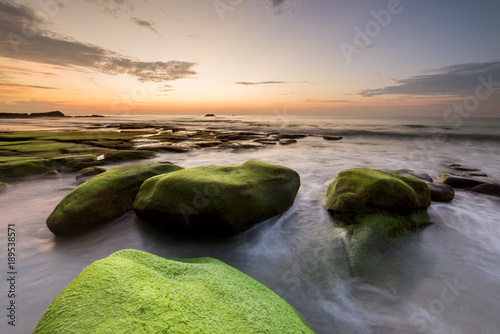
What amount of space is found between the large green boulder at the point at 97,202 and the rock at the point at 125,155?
593 centimetres

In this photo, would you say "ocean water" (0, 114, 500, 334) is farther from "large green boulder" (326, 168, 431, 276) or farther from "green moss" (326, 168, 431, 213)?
"green moss" (326, 168, 431, 213)

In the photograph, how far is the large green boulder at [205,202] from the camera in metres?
4.51

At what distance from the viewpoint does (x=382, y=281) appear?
3.46 meters

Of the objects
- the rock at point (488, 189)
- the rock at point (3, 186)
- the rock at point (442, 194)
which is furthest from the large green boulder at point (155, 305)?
the rock at point (488, 189)

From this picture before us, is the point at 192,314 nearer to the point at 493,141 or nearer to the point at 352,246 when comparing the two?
A: the point at 352,246

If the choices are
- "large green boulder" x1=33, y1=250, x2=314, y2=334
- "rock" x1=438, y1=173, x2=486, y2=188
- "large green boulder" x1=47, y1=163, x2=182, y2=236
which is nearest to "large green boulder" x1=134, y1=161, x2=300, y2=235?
"large green boulder" x1=47, y1=163, x2=182, y2=236

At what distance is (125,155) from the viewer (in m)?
12.0

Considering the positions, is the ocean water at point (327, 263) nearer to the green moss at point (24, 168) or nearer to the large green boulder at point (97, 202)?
the large green boulder at point (97, 202)

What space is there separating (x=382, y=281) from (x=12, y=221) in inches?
304

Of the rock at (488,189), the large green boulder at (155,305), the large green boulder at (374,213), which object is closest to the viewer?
the large green boulder at (155,305)

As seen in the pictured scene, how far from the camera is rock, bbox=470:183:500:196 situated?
275 inches

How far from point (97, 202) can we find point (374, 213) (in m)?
6.03

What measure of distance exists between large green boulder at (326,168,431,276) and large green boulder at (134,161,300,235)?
179 centimetres

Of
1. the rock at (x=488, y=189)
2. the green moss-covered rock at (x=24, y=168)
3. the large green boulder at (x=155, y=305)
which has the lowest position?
the rock at (x=488, y=189)
